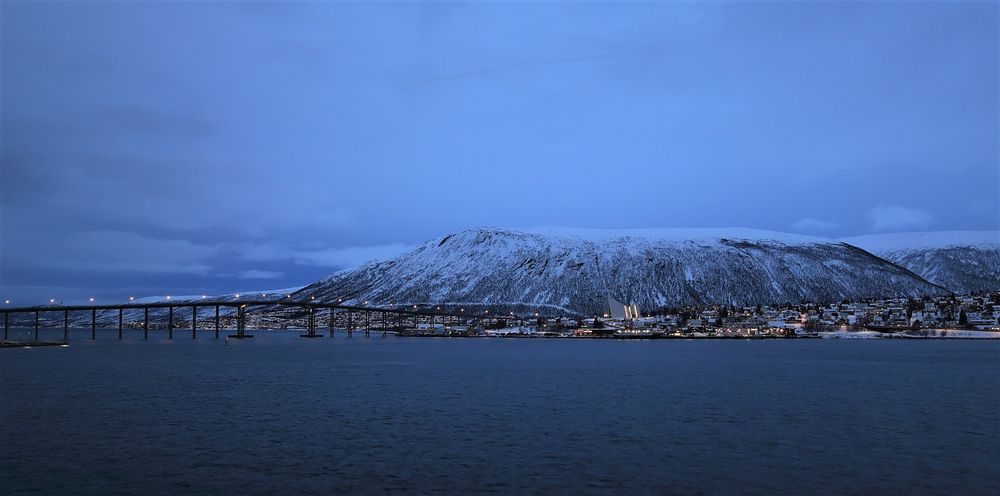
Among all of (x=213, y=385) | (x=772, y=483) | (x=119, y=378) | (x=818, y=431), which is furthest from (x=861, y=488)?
(x=119, y=378)

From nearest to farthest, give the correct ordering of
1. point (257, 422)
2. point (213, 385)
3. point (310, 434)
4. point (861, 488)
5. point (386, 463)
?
point (861, 488), point (386, 463), point (310, 434), point (257, 422), point (213, 385)

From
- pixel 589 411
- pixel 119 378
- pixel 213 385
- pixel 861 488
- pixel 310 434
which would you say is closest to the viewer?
pixel 861 488

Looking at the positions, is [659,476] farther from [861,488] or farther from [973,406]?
[973,406]

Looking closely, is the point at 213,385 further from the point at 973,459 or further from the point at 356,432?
the point at 973,459

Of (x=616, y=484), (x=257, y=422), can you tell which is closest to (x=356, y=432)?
(x=257, y=422)

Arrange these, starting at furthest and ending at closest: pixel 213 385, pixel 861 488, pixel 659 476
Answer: pixel 213 385
pixel 659 476
pixel 861 488

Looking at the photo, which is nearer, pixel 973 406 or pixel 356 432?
pixel 356 432
